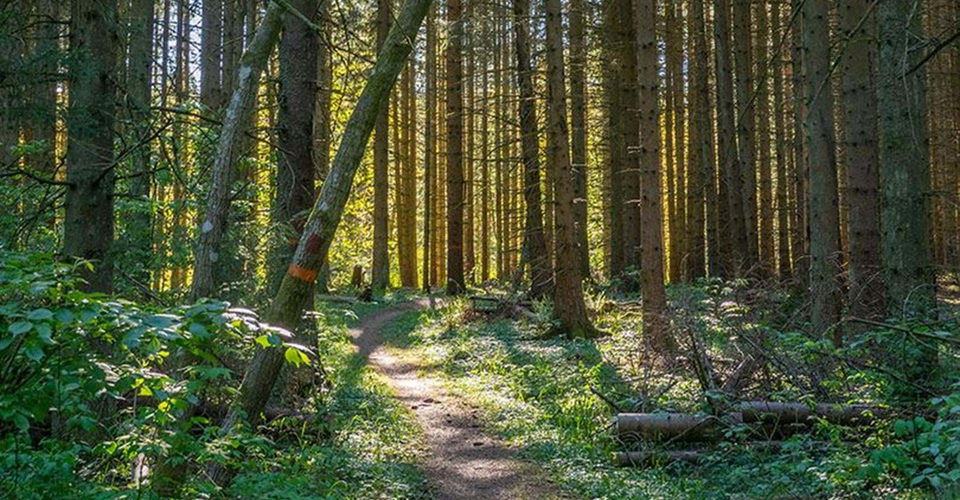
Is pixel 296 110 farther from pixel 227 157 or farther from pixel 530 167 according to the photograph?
pixel 530 167

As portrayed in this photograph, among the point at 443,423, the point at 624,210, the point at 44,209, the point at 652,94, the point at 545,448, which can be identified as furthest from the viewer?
the point at 624,210

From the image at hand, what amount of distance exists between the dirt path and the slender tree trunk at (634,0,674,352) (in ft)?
11.5

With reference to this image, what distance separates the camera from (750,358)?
7.50 meters

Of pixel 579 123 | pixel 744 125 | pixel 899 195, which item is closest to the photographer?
pixel 899 195

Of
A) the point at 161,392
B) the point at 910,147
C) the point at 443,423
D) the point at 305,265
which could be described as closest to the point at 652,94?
the point at 910,147

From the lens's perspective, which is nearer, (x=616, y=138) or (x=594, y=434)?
(x=594, y=434)

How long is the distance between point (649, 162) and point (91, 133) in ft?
24.9

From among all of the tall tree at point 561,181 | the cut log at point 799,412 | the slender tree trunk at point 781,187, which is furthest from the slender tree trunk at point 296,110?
the slender tree trunk at point 781,187

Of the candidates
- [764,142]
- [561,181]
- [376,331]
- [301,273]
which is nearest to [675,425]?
[301,273]

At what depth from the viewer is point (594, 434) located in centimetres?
732

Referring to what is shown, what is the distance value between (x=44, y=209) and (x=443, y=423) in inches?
186

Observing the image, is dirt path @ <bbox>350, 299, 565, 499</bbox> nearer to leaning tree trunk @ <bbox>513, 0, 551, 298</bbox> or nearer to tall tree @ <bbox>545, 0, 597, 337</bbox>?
tall tree @ <bbox>545, 0, 597, 337</bbox>

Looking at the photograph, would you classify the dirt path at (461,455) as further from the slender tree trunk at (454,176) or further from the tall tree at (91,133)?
the slender tree trunk at (454,176)

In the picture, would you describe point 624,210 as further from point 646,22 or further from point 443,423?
point 443,423
